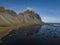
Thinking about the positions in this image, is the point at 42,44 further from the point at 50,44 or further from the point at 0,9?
the point at 0,9

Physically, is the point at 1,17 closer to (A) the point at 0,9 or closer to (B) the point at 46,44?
(A) the point at 0,9

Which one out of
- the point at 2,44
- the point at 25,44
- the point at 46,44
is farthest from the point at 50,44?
the point at 2,44

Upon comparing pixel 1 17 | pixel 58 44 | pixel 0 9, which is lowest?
pixel 58 44

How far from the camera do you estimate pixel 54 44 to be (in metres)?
37.8

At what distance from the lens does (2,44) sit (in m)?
33.7

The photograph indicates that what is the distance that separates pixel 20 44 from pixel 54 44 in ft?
33.3

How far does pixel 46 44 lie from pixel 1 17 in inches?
2978

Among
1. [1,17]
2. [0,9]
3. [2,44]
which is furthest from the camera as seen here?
[0,9]

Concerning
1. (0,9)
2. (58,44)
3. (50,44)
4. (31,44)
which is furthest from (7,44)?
(0,9)

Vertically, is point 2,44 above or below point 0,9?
below

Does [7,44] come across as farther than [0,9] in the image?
No

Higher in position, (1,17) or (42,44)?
(1,17)

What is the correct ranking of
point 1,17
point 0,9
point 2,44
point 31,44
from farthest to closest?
point 0,9 → point 1,17 → point 31,44 → point 2,44

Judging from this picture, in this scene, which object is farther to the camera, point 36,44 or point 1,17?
point 1,17
